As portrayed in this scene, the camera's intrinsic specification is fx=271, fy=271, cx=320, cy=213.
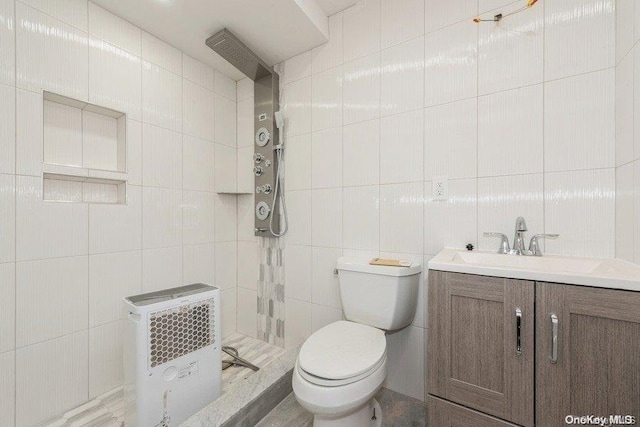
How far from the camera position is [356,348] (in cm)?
114

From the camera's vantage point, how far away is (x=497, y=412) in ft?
2.85

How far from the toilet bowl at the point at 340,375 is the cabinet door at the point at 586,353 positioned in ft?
1.71

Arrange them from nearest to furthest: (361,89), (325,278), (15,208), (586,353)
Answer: (586,353)
(15,208)
(361,89)
(325,278)

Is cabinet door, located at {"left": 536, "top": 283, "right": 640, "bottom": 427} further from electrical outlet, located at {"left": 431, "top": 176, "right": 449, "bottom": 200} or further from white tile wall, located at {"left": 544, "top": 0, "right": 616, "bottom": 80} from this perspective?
white tile wall, located at {"left": 544, "top": 0, "right": 616, "bottom": 80}

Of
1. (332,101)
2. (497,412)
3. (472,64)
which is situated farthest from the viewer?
(332,101)

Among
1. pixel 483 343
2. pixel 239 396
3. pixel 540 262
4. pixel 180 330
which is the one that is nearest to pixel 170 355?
pixel 180 330

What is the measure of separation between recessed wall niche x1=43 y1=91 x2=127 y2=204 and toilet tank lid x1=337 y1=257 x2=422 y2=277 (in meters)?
1.34

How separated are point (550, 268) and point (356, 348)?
0.85m

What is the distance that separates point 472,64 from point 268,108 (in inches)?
50.3

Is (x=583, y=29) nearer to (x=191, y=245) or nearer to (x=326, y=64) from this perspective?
(x=326, y=64)

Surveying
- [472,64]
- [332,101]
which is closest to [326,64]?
[332,101]

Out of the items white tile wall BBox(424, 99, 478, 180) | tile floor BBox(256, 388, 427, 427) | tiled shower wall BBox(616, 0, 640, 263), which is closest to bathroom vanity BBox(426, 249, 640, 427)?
tiled shower wall BBox(616, 0, 640, 263)

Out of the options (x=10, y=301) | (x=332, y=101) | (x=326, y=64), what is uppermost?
(x=326, y=64)

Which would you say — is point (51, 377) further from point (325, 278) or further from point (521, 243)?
point (521, 243)
